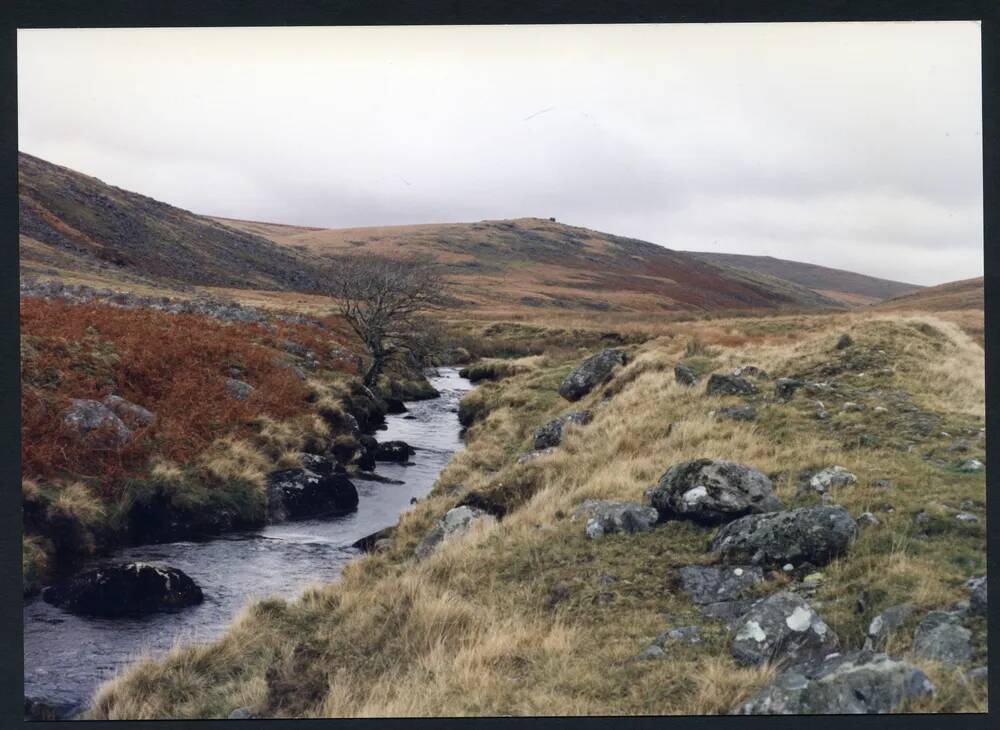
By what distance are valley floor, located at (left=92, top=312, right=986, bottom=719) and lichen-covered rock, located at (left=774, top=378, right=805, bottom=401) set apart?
0.74 ft

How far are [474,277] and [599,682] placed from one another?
81.4 meters

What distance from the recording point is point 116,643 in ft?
28.3

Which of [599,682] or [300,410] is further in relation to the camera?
[300,410]

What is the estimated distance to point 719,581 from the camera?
21.8 feet

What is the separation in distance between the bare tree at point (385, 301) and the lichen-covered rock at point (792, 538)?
18921 mm

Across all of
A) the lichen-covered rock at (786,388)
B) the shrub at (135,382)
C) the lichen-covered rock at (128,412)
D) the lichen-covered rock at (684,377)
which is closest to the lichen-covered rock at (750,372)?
the lichen-covered rock at (684,377)

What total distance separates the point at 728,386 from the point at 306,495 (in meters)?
9.81

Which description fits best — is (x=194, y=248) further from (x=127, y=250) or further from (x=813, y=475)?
(x=813, y=475)

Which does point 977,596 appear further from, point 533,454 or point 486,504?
point 533,454

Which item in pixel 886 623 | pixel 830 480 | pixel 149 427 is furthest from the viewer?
pixel 149 427

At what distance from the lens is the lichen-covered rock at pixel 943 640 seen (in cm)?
514

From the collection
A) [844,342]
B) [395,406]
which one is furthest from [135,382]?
[844,342]

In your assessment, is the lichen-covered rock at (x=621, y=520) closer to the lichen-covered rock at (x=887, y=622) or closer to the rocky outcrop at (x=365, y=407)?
the lichen-covered rock at (x=887, y=622)

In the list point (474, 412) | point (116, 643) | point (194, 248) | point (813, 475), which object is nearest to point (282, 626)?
point (116, 643)
